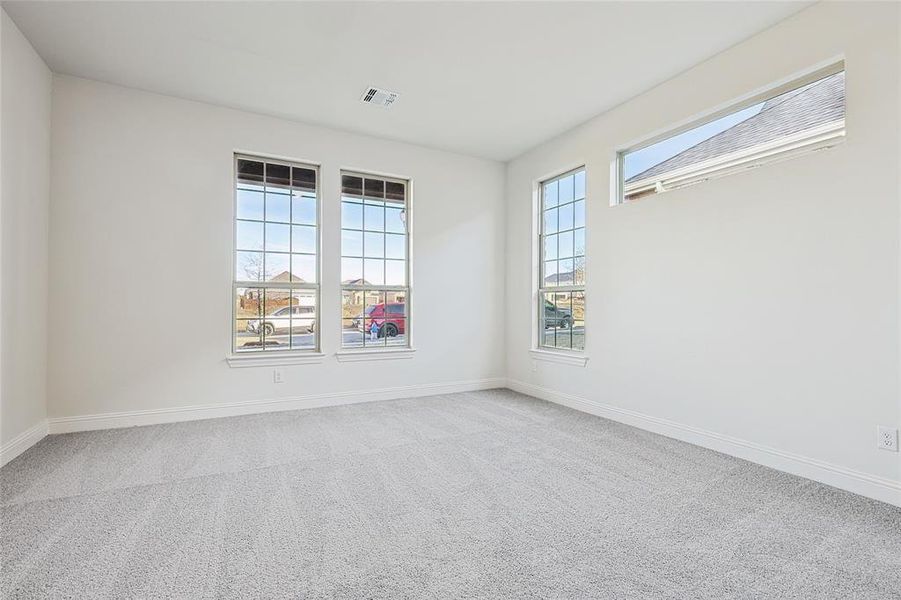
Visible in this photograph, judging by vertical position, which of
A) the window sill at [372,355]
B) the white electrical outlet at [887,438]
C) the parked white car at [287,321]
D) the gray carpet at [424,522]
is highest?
the parked white car at [287,321]

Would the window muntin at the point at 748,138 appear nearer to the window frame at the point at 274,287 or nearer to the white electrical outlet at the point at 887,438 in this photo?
the white electrical outlet at the point at 887,438

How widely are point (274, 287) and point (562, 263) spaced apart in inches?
118

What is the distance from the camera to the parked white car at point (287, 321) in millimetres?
4227

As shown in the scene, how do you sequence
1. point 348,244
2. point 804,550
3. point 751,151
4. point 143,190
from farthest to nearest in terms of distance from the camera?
point 348,244 < point 143,190 < point 751,151 < point 804,550

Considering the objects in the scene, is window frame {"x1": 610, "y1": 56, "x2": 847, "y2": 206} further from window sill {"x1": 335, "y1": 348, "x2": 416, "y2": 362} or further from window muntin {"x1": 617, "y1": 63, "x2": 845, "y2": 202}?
window sill {"x1": 335, "y1": 348, "x2": 416, "y2": 362}

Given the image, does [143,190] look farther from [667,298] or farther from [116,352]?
[667,298]

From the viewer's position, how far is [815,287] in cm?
259

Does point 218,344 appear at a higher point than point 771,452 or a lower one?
higher

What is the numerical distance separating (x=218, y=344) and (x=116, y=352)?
75cm

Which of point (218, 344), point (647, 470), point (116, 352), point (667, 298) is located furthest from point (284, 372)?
point (667, 298)

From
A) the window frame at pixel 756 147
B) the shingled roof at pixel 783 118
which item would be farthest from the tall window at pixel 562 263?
the shingled roof at pixel 783 118

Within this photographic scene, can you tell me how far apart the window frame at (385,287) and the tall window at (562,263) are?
150cm

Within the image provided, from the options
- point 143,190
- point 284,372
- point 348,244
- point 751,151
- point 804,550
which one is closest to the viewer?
point 804,550

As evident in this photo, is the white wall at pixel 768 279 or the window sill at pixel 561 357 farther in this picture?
the window sill at pixel 561 357
